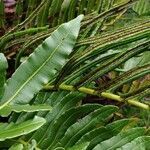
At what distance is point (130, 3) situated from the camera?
39.2 inches

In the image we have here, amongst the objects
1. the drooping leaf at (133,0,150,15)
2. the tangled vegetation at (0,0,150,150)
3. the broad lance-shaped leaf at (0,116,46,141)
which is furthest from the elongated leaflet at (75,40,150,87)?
the drooping leaf at (133,0,150,15)

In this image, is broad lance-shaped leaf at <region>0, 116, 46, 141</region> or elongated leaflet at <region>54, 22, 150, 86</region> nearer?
broad lance-shaped leaf at <region>0, 116, 46, 141</region>

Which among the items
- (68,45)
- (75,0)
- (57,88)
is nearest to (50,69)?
(68,45)

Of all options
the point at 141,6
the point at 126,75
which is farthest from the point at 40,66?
the point at 141,6

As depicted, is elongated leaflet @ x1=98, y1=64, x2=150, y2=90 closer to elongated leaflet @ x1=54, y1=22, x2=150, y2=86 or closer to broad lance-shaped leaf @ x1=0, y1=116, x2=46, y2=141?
elongated leaflet @ x1=54, y1=22, x2=150, y2=86

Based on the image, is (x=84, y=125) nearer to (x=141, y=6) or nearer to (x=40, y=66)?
(x=40, y=66)

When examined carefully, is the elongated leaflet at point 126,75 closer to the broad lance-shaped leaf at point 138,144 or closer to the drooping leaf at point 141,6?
the broad lance-shaped leaf at point 138,144

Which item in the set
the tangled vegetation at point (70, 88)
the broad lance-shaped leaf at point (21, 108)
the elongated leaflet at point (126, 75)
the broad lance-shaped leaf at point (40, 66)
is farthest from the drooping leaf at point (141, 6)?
the broad lance-shaped leaf at point (21, 108)

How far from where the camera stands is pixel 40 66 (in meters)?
0.87

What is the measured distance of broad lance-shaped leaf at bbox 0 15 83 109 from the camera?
0.85 meters

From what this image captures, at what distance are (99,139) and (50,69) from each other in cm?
18

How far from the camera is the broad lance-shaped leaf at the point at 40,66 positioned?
2.79 feet

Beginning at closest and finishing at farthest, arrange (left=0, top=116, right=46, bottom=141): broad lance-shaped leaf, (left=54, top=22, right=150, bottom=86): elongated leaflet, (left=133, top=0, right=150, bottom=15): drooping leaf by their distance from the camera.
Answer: (left=0, top=116, right=46, bottom=141): broad lance-shaped leaf < (left=54, top=22, right=150, bottom=86): elongated leaflet < (left=133, top=0, right=150, bottom=15): drooping leaf

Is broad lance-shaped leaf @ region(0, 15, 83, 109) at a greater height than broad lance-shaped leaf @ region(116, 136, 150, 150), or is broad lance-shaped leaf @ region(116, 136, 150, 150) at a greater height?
broad lance-shaped leaf @ region(0, 15, 83, 109)
